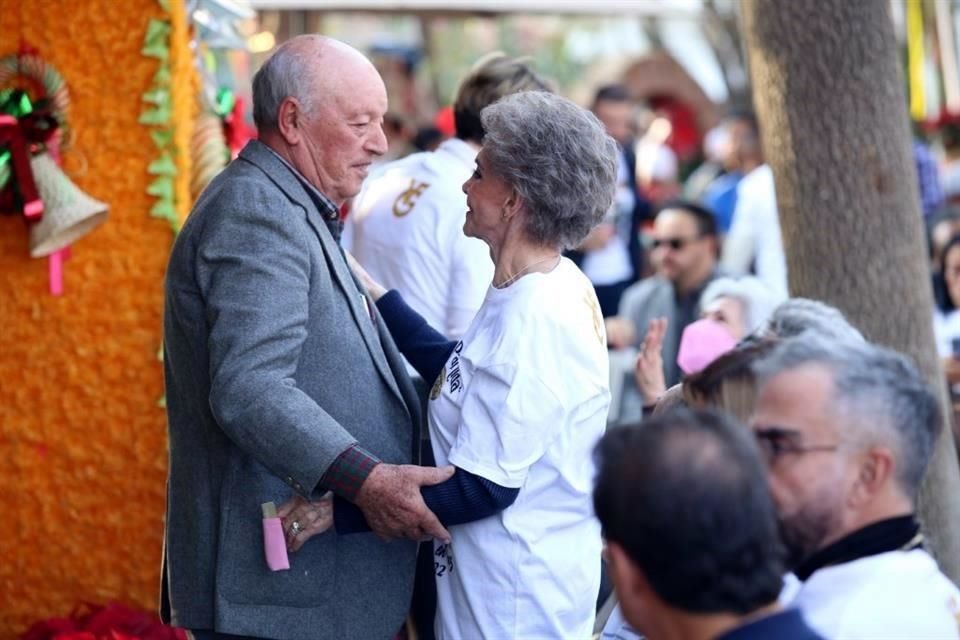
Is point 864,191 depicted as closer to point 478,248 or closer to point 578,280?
point 478,248

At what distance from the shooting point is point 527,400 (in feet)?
10.3

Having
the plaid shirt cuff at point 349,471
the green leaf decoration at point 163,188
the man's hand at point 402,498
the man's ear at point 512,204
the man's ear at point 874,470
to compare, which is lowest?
the man's hand at point 402,498

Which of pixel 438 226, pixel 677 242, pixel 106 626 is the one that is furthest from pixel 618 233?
pixel 106 626

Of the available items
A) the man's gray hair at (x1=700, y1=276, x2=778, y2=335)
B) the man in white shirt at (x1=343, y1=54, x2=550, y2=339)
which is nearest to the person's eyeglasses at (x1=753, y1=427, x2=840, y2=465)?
the man in white shirt at (x1=343, y1=54, x2=550, y2=339)

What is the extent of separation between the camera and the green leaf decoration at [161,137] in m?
4.71

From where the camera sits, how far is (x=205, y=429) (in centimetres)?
339

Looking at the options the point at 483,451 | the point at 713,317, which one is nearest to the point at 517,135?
the point at 483,451

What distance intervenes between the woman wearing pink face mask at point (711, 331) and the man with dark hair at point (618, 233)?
1961mm

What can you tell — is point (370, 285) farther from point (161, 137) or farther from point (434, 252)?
point (161, 137)

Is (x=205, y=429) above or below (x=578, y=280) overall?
below

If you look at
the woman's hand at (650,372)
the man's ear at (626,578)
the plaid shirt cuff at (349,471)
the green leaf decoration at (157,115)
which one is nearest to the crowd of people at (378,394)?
the plaid shirt cuff at (349,471)

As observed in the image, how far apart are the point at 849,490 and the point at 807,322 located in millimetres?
822

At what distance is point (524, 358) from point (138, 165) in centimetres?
208

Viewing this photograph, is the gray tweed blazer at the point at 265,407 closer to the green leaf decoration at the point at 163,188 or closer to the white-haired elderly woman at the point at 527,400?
the white-haired elderly woman at the point at 527,400
